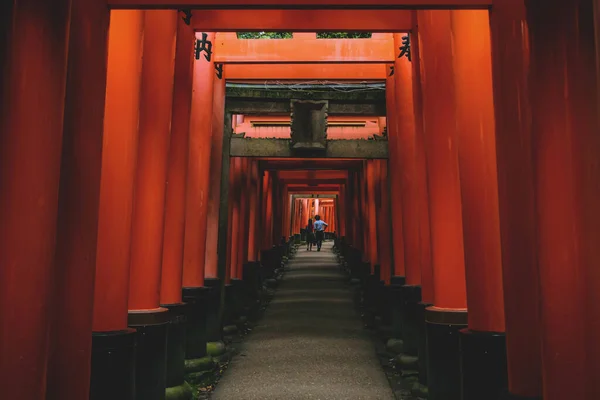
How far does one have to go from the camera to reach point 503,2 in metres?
3.50

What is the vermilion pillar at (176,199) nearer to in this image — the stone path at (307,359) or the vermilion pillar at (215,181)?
the stone path at (307,359)

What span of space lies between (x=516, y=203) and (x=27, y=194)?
288cm

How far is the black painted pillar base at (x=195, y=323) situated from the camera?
23.6ft

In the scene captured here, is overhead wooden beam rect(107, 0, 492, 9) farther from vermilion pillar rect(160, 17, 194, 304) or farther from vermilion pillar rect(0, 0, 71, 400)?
vermilion pillar rect(160, 17, 194, 304)

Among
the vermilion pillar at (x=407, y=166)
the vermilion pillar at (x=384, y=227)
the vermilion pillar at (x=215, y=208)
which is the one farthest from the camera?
the vermilion pillar at (x=384, y=227)

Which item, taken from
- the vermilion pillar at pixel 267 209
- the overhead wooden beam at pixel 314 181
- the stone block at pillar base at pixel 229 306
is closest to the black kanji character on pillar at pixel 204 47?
the stone block at pillar base at pixel 229 306

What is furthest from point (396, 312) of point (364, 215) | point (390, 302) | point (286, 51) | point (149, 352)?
point (364, 215)

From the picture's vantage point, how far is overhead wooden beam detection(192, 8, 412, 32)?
5.77 m

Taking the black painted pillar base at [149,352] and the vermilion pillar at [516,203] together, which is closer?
the vermilion pillar at [516,203]

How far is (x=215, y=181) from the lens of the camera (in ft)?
29.8

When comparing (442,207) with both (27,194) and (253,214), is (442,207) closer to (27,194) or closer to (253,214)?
(27,194)

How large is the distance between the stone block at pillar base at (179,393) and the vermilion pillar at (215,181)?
128 inches

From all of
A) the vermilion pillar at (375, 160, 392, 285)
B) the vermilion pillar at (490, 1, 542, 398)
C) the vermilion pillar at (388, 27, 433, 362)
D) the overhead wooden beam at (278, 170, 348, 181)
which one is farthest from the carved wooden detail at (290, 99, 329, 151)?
the overhead wooden beam at (278, 170, 348, 181)

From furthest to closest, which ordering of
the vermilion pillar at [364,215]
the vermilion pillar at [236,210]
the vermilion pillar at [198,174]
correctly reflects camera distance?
the vermilion pillar at [364,215], the vermilion pillar at [236,210], the vermilion pillar at [198,174]
